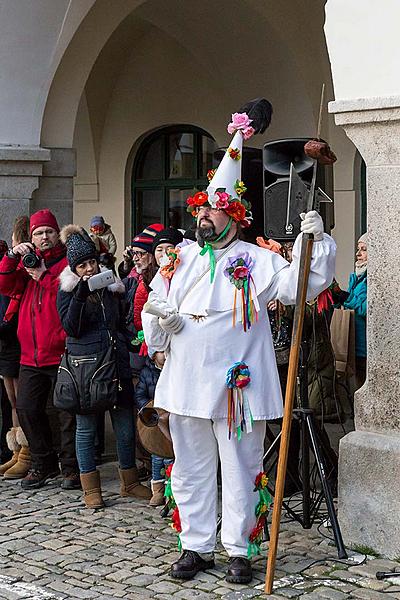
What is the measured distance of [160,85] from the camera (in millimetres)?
14242

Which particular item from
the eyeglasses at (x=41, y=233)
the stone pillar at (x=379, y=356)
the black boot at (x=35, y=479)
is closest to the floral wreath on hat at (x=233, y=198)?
the stone pillar at (x=379, y=356)

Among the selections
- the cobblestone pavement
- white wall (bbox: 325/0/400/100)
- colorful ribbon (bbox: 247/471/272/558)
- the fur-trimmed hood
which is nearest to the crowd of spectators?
the fur-trimmed hood

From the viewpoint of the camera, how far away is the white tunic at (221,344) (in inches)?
217

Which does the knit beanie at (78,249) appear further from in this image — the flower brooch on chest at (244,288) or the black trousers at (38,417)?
the flower brooch on chest at (244,288)

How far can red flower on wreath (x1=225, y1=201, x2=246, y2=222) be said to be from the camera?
5.54 meters

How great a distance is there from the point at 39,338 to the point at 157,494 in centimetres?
137

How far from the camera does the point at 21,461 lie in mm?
7930

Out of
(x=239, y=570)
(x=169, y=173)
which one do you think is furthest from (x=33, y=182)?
(x=169, y=173)

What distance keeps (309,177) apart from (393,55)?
0.76 meters

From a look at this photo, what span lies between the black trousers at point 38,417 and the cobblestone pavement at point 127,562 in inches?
23.9

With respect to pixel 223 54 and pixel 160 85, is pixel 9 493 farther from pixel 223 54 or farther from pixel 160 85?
pixel 160 85

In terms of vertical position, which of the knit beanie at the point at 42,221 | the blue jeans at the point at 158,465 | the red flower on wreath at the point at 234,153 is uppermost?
the red flower on wreath at the point at 234,153

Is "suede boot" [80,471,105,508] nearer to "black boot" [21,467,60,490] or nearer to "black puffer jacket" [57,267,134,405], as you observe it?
"black puffer jacket" [57,267,134,405]

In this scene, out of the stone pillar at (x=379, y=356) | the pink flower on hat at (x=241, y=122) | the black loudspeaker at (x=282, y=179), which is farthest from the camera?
the black loudspeaker at (x=282, y=179)
